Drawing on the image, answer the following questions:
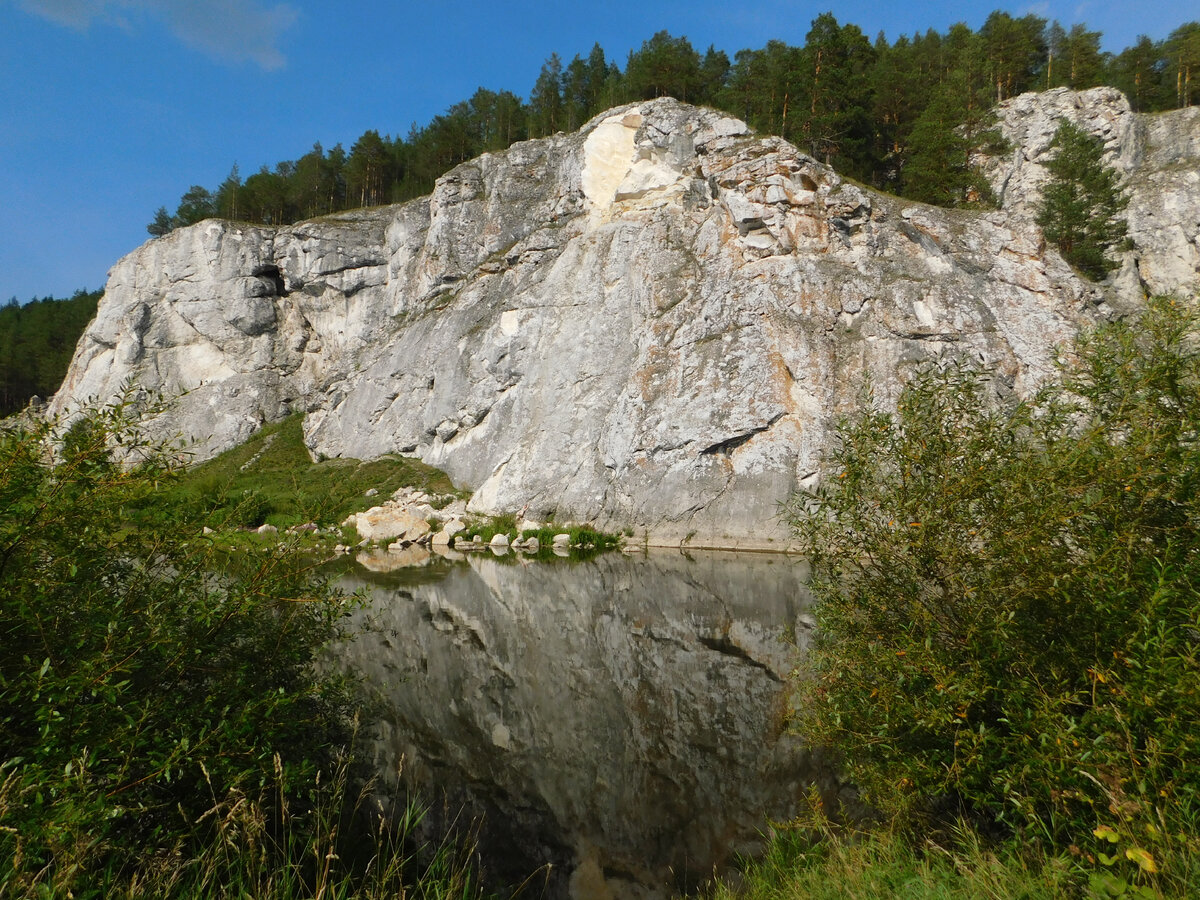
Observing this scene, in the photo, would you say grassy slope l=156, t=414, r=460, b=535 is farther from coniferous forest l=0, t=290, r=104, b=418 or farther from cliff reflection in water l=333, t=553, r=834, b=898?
coniferous forest l=0, t=290, r=104, b=418

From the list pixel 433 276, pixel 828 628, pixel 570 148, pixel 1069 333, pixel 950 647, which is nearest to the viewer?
pixel 950 647

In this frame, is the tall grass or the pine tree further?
the pine tree

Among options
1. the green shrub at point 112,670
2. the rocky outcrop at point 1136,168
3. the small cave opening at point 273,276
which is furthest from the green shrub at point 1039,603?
the small cave opening at point 273,276

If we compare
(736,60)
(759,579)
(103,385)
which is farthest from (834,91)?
(103,385)

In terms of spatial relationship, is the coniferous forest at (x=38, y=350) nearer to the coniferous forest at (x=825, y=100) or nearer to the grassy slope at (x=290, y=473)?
the coniferous forest at (x=825, y=100)

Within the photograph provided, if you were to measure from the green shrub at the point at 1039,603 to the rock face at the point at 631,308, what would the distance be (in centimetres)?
2476

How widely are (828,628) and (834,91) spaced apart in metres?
48.4

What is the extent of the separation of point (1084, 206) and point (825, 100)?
1751 cm

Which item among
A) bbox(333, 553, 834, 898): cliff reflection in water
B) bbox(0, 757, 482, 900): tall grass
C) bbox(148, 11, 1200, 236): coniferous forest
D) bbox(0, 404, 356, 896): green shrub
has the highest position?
bbox(148, 11, 1200, 236): coniferous forest

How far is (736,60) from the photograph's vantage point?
191ft

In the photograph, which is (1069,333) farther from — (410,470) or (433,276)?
(433,276)

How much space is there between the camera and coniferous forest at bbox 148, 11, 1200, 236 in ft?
152

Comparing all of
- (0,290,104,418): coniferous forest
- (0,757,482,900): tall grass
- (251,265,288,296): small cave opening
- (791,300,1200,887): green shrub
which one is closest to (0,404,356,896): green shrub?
(0,757,482,900): tall grass

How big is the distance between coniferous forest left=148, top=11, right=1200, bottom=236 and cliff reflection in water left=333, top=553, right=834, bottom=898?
3891 centimetres
